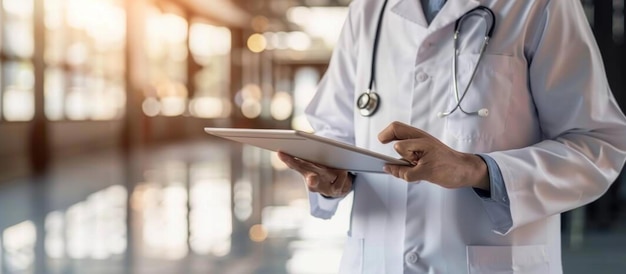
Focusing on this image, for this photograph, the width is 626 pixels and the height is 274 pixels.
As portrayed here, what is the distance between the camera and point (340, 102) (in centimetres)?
131

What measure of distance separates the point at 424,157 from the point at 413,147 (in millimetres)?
22

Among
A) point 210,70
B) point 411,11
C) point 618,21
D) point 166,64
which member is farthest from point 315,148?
point 210,70

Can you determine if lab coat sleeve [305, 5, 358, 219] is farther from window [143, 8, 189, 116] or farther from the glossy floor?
window [143, 8, 189, 116]

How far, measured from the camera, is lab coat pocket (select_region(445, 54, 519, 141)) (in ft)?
3.41

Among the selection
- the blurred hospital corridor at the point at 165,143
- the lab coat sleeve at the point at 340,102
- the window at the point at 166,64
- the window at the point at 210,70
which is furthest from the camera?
the window at the point at 210,70

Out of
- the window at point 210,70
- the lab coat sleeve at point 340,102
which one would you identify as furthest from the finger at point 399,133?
the window at point 210,70

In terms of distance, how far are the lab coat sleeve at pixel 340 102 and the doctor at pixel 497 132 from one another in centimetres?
16

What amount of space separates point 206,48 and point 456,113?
24.5m

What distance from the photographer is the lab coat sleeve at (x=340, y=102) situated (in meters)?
1.29

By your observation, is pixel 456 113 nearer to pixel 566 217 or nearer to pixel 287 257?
pixel 287 257

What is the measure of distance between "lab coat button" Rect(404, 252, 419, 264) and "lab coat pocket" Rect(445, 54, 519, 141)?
19 centimetres

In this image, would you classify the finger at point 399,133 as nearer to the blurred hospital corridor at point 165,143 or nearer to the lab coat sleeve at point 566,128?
the lab coat sleeve at point 566,128

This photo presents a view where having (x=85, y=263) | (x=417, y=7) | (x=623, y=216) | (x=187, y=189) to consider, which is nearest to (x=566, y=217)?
(x=623, y=216)

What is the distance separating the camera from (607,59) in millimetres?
5469
